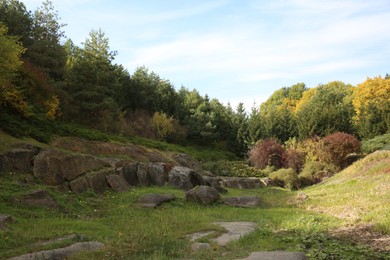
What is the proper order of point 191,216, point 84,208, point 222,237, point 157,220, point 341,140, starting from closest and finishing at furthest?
point 222,237, point 157,220, point 191,216, point 84,208, point 341,140

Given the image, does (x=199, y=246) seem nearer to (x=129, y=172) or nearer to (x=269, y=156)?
(x=129, y=172)

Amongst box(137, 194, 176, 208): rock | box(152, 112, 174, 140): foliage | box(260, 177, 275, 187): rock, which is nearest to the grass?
box(137, 194, 176, 208): rock

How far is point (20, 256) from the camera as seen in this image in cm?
705

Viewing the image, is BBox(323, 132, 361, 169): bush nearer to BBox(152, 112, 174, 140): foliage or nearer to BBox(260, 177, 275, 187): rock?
BBox(260, 177, 275, 187): rock

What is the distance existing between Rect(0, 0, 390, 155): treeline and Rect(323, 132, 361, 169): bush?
17.2ft

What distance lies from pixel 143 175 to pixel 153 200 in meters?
4.40

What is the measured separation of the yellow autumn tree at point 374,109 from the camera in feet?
115

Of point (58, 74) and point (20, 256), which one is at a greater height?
point (58, 74)

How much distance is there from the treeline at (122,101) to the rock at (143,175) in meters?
6.57

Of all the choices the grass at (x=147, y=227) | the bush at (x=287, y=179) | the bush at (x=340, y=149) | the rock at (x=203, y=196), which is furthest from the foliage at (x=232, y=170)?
the rock at (x=203, y=196)

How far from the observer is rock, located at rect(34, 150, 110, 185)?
14.3m

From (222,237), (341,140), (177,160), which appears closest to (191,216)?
(222,237)

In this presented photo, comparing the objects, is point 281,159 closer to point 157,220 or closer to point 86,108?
point 86,108

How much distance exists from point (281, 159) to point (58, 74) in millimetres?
19802
